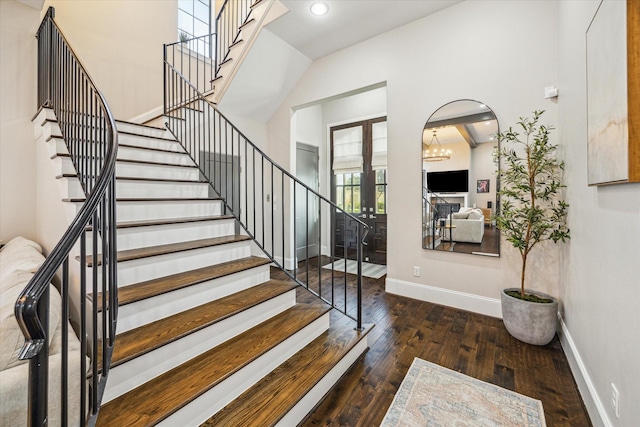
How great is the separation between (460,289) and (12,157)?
517cm

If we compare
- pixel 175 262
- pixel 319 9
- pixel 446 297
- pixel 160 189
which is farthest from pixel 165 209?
pixel 446 297

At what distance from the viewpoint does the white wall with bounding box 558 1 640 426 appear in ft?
3.98

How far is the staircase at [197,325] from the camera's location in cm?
142

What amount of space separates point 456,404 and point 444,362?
444mm

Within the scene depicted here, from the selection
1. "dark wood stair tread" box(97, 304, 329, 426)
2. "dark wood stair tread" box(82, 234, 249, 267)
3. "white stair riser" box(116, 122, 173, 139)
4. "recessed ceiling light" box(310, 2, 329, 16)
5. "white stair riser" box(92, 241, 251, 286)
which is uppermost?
"recessed ceiling light" box(310, 2, 329, 16)

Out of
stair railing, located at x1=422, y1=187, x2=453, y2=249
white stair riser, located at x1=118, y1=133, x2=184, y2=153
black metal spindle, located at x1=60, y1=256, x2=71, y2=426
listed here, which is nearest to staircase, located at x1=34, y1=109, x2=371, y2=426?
white stair riser, located at x1=118, y1=133, x2=184, y2=153

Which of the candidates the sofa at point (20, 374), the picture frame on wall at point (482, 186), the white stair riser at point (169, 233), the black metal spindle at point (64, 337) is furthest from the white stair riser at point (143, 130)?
the picture frame on wall at point (482, 186)

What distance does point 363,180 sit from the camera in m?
5.34

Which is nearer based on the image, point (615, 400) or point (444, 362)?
point (615, 400)

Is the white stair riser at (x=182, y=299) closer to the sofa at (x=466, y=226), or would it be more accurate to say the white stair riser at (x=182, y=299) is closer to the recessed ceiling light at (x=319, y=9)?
the sofa at (x=466, y=226)

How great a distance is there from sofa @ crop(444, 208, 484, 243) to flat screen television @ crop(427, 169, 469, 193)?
0.26 m

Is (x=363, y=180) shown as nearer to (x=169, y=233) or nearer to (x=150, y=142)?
(x=150, y=142)

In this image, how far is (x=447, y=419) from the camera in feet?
5.40

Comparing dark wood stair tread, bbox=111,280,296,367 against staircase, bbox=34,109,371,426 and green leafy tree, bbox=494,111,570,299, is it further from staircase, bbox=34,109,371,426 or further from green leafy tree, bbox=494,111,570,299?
green leafy tree, bbox=494,111,570,299
